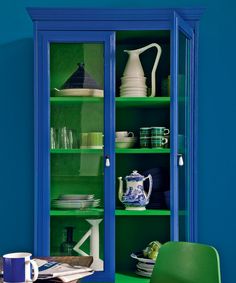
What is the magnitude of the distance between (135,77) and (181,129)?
0.40 meters

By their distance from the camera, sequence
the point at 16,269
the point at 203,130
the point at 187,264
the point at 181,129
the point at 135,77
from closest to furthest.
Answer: the point at 16,269
the point at 187,264
the point at 181,129
the point at 135,77
the point at 203,130

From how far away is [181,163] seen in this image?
9.46 feet

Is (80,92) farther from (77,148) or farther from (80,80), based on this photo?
(77,148)

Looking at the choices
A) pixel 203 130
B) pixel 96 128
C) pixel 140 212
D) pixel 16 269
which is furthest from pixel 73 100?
pixel 16 269

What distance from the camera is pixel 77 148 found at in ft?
9.75

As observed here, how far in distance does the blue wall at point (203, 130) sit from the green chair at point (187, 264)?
51.1 inches

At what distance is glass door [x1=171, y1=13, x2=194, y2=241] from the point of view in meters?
2.77

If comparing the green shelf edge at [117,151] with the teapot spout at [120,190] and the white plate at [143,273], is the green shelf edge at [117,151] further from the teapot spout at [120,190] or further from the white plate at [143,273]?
the white plate at [143,273]

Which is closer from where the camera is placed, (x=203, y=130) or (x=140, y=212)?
(x=140, y=212)

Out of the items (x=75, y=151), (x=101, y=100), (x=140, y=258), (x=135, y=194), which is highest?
(x=101, y=100)

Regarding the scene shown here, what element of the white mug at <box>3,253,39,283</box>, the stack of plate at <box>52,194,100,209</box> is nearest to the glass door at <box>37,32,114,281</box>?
the stack of plate at <box>52,194,100,209</box>

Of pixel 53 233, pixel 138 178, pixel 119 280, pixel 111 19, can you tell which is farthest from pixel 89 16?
pixel 119 280

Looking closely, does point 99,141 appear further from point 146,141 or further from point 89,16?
point 89,16

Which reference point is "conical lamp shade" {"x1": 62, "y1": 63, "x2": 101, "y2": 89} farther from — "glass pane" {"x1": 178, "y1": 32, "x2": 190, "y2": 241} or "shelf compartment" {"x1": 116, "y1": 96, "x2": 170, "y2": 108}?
"glass pane" {"x1": 178, "y1": 32, "x2": 190, "y2": 241}
